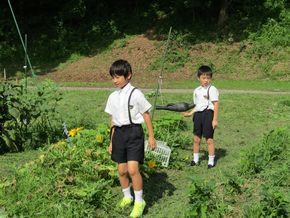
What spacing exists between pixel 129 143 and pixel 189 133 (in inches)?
142

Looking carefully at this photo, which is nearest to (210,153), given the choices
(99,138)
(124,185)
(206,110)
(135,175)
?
(206,110)

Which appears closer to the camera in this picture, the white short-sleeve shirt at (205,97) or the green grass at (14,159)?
the green grass at (14,159)

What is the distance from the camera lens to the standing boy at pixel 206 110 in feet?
20.4

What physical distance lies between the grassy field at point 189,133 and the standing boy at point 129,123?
15.1 inches

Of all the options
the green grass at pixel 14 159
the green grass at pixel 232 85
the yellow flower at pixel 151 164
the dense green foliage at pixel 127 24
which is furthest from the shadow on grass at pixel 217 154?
the dense green foliage at pixel 127 24

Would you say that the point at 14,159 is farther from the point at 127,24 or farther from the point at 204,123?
the point at 127,24

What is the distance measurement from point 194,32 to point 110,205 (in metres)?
18.2

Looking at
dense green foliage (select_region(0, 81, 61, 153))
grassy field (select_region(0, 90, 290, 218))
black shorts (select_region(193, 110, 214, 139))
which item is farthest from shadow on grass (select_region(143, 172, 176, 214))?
dense green foliage (select_region(0, 81, 61, 153))

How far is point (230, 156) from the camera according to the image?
6848mm

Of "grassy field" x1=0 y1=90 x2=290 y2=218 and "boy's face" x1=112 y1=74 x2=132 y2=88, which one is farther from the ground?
→ "boy's face" x1=112 y1=74 x2=132 y2=88

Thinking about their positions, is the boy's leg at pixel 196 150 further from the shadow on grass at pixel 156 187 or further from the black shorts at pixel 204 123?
the shadow on grass at pixel 156 187

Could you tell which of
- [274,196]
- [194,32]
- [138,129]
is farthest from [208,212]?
[194,32]

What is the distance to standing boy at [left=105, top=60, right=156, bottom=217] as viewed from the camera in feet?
15.0

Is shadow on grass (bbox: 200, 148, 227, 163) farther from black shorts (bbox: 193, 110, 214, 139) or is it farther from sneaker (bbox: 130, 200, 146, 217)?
sneaker (bbox: 130, 200, 146, 217)
